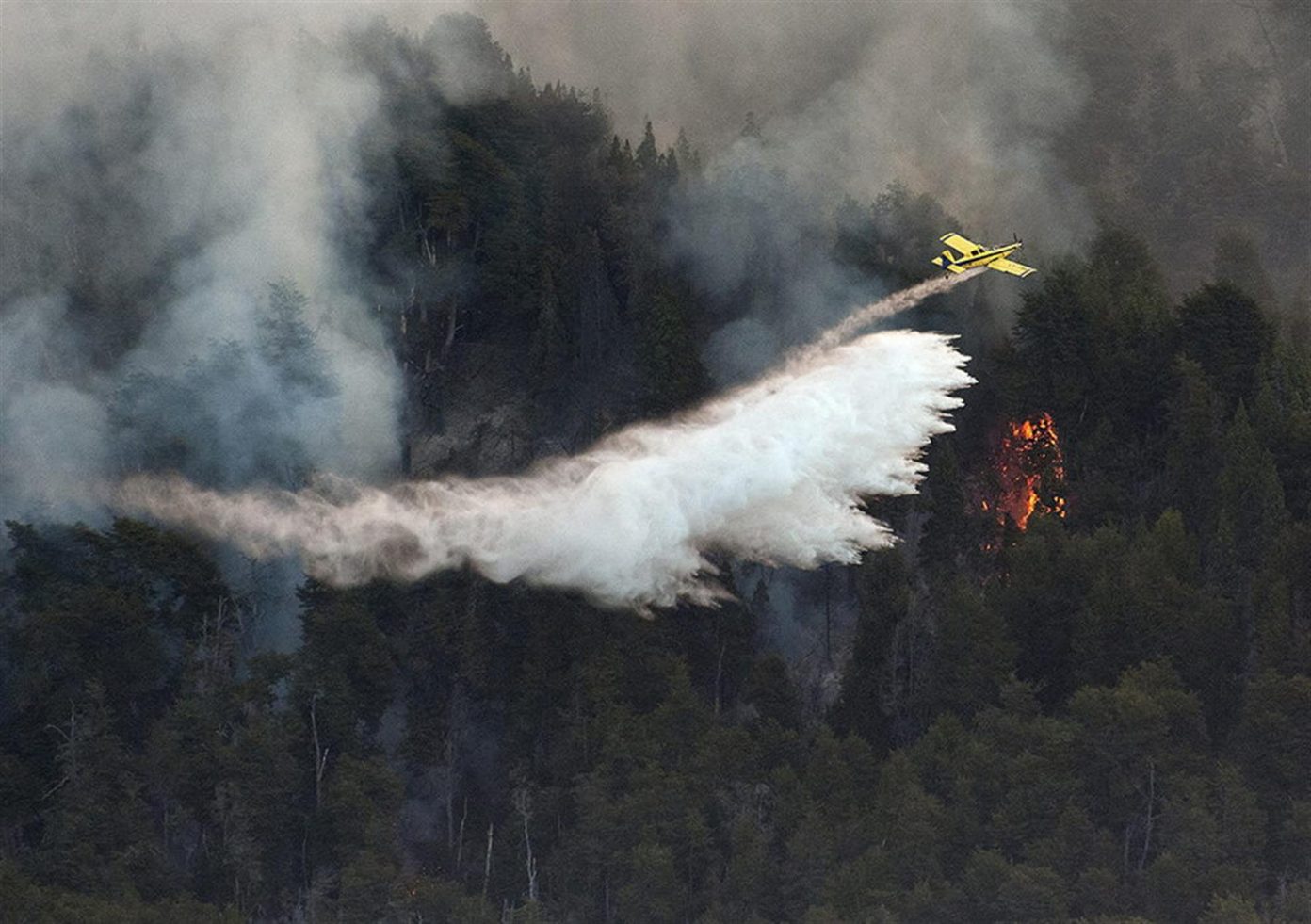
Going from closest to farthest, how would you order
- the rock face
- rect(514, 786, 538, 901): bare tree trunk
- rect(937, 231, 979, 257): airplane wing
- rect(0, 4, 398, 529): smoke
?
rect(514, 786, 538, 901): bare tree trunk
rect(937, 231, 979, 257): airplane wing
rect(0, 4, 398, 529): smoke
the rock face

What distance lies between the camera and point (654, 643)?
101 metres

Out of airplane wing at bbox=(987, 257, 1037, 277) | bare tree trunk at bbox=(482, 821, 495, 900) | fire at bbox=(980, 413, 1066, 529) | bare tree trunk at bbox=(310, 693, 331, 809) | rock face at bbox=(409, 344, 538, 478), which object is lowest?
bare tree trunk at bbox=(482, 821, 495, 900)

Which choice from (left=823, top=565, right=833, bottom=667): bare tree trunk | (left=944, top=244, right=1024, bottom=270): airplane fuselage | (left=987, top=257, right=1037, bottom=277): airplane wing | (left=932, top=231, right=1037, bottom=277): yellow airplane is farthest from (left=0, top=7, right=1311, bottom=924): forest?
(left=944, top=244, right=1024, bottom=270): airplane fuselage

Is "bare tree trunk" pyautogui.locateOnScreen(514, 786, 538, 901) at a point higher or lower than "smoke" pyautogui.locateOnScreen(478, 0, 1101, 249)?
lower

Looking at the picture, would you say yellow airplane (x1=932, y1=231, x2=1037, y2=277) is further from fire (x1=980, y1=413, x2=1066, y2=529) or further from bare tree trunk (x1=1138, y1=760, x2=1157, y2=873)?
bare tree trunk (x1=1138, y1=760, x2=1157, y2=873)

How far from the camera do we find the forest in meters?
95.2

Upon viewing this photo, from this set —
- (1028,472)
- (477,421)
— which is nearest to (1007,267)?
(1028,472)

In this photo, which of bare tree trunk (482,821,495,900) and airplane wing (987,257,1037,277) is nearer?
bare tree trunk (482,821,495,900)

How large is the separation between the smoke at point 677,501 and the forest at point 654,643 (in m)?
1.72

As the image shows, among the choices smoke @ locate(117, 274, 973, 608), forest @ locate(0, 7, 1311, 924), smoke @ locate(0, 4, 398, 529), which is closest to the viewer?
forest @ locate(0, 7, 1311, 924)

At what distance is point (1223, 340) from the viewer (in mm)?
103125

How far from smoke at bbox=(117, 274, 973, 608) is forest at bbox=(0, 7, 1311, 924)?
1.72 m

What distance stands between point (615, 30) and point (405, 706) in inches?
1301

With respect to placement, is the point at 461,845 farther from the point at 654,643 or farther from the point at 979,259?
the point at 979,259
